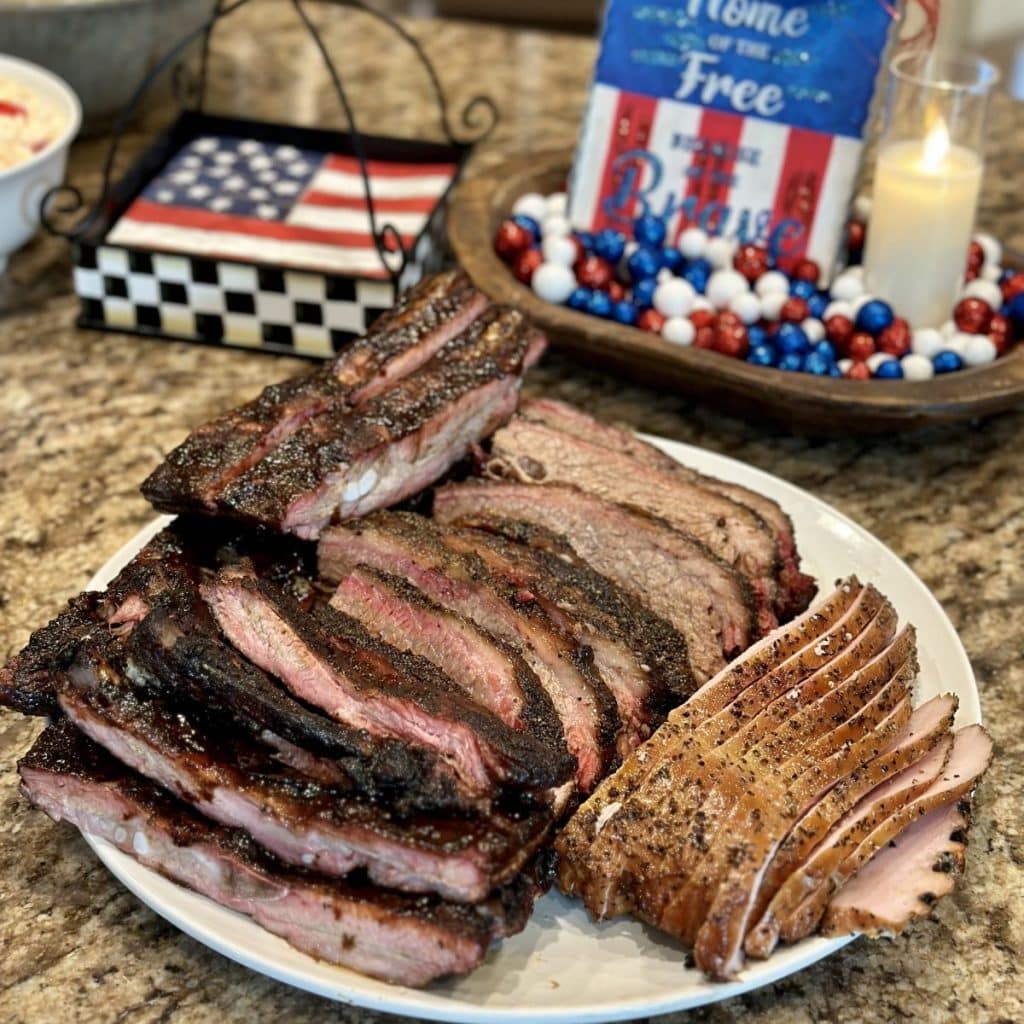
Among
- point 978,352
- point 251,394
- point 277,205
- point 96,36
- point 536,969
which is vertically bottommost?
point 251,394

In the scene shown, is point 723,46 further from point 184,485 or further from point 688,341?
point 184,485

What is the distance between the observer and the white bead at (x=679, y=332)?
3.16m

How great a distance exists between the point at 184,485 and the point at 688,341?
52.1 inches

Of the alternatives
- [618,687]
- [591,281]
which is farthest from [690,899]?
[591,281]

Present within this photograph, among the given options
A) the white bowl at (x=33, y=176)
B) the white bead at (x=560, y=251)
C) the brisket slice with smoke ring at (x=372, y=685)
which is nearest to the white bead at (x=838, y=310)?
the white bead at (x=560, y=251)

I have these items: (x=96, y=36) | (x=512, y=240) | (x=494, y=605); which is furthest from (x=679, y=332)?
(x=96, y=36)

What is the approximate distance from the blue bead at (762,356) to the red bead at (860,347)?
20 cm

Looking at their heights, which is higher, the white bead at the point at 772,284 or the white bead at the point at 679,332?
the white bead at the point at 772,284

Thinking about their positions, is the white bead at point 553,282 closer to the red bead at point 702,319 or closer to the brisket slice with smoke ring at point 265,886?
the red bead at point 702,319

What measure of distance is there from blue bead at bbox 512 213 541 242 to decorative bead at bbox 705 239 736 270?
0.44m

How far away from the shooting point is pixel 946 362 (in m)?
3.12

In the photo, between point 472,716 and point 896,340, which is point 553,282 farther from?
point 472,716

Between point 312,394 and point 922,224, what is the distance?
5.15 feet

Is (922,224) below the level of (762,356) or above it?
above
